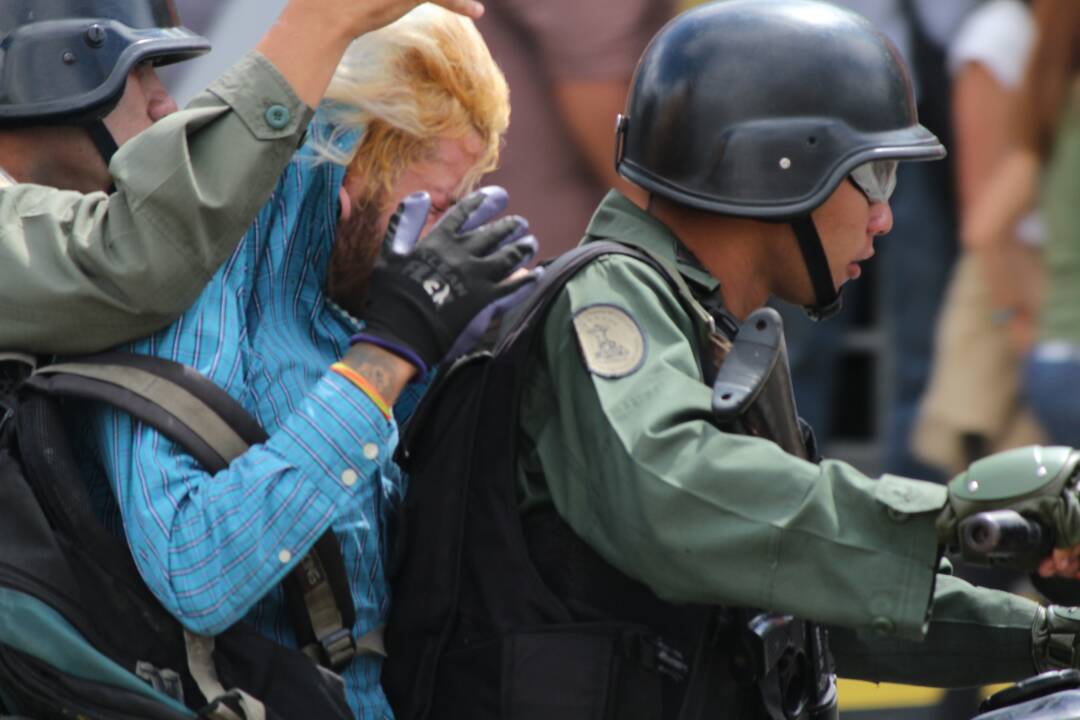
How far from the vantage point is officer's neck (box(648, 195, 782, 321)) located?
2.75 meters

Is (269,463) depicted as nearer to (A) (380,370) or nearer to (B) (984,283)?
(A) (380,370)

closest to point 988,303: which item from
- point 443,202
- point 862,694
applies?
point 862,694

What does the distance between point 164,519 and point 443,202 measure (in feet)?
2.50

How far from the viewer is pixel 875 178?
274 cm

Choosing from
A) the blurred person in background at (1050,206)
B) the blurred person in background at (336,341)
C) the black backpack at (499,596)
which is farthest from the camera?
the blurred person in background at (1050,206)

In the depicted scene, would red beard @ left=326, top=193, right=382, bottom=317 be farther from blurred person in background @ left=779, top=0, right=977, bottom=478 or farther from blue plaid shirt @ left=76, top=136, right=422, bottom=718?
blurred person in background @ left=779, top=0, right=977, bottom=478

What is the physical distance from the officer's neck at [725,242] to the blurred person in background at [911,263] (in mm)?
3164

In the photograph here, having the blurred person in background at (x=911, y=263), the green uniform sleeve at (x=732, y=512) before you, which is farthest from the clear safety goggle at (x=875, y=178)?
the blurred person in background at (x=911, y=263)

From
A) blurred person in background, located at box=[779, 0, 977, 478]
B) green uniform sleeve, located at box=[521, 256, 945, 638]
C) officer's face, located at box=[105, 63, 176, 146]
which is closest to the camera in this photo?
green uniform sleeve, located at box=[521, 256, 945, 638]

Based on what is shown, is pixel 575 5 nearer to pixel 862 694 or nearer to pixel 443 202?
pixel 862 694

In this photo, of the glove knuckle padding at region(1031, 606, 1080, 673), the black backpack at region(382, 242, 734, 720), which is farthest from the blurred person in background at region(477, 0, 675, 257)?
the black backpack at region(382, 242, 734, 720)

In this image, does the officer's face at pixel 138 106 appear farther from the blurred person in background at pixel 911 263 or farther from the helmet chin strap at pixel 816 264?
the blurred person in background at pixel 911 263

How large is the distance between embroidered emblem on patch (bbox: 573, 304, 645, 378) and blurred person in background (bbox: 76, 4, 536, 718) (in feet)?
0.47

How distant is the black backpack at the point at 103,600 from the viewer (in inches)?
97.0
